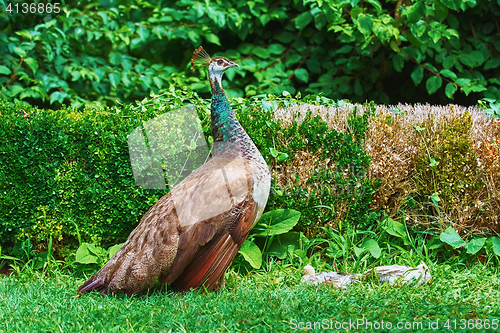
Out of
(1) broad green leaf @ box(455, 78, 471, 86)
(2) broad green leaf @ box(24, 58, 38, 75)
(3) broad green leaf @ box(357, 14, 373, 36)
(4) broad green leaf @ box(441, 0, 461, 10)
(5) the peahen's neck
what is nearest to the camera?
(5) the peahen's neck

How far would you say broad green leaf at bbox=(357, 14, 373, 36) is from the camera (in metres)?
5.11

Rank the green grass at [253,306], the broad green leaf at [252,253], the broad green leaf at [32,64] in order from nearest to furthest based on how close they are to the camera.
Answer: the green grass at [253,306] < the broad green leaf at [252,253] < the broad green leaf at [32,64]

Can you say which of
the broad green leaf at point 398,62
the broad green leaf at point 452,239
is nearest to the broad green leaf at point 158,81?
the broad green leaf at point 398,62

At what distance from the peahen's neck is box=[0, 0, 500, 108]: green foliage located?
2152mm

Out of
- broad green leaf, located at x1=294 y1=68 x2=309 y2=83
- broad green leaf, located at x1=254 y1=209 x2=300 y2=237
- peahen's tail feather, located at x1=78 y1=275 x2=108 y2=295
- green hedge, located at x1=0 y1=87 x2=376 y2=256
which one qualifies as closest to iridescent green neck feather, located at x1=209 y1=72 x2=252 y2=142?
green hedge, located at x1=0 y1=87 x2=376 y2=256

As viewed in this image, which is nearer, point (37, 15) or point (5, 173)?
point (5, 173)

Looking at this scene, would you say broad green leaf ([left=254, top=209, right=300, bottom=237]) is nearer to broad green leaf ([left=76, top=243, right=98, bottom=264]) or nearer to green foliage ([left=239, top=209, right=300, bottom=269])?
green foliage ([left=239, top=209, right=300, bottom=269])

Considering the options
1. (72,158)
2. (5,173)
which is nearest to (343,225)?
(72,158)

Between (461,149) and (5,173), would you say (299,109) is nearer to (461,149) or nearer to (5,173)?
(461,149)

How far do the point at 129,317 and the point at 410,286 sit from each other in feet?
6.86

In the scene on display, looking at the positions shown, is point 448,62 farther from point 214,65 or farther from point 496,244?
point 214,65

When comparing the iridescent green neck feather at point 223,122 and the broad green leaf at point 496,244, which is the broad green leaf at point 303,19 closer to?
the iridescent green neck feather at point 223,122

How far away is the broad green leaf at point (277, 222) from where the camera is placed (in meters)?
3.89

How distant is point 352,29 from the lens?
218 inches
